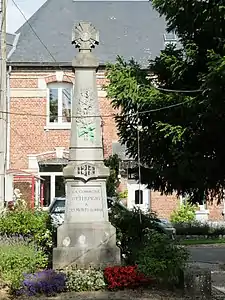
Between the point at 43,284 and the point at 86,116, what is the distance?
12.3ft

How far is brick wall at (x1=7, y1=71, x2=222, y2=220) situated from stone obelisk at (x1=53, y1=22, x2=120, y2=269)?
14648mm

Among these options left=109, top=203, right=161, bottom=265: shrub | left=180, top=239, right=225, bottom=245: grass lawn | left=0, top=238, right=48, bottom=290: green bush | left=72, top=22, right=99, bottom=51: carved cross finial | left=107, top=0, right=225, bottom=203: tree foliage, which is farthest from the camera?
left=180, top=239, right=225, bottom=245: grass lawn

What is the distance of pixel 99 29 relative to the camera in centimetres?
2980

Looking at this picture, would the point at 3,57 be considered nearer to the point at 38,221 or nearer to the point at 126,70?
the point at 126,70

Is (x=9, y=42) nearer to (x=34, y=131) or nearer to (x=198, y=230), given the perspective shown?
(x=34, y=131)

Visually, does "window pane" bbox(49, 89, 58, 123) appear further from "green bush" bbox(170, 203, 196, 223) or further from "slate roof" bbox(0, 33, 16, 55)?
"green bush" bbox(170, 203, 196, 223)

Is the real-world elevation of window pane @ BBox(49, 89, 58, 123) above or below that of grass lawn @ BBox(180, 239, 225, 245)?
above

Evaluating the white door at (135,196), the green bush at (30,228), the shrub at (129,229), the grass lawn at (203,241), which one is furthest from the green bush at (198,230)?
the green bush at (30,228)

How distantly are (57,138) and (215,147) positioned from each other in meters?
14.0

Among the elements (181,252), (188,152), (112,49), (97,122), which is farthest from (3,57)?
(112,49)

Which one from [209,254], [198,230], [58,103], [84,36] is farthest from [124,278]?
[58,103]

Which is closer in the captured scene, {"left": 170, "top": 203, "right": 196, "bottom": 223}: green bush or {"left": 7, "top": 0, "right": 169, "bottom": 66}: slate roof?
{"left": 170, "top": 203, "right": 196, "bottom": 223}: green bush

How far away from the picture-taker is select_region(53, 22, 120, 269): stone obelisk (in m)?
10.9

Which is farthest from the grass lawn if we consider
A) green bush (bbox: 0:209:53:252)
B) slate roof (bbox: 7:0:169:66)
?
green bush (bbox: 0:209:53:252)
